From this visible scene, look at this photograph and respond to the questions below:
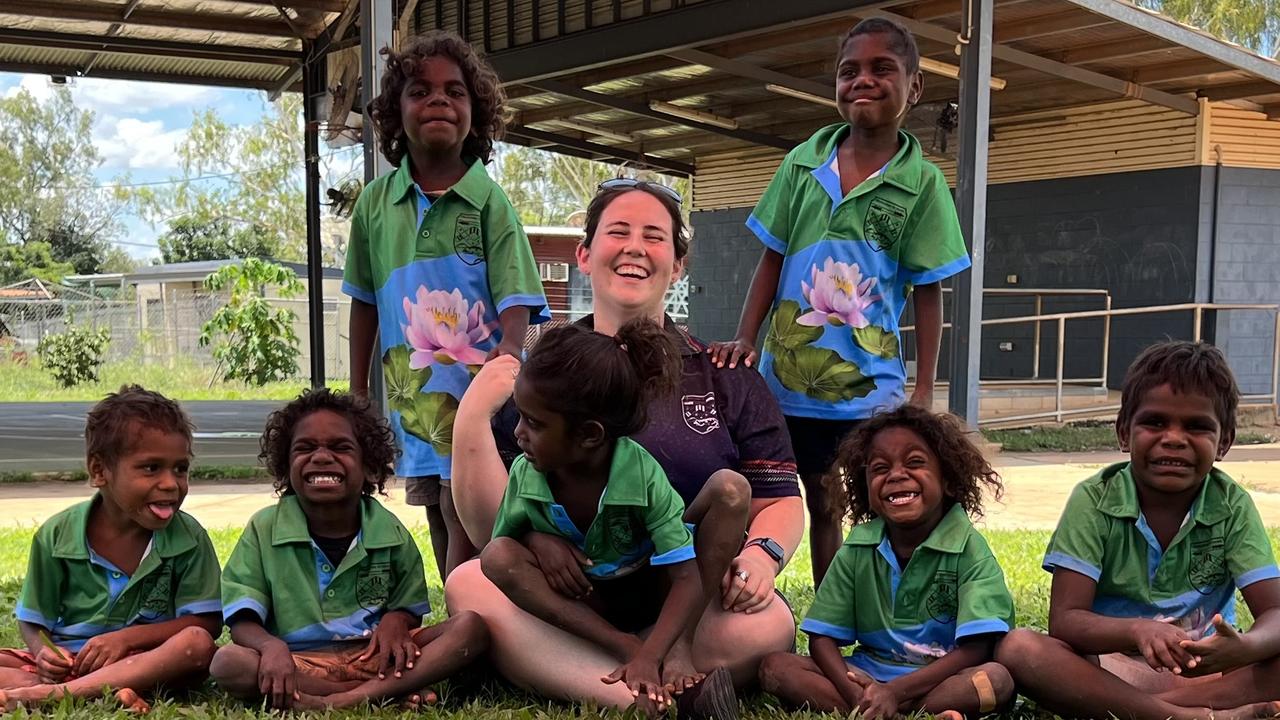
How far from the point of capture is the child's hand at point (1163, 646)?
250 centimetres

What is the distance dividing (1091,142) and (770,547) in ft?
38.9

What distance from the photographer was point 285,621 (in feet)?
9.65

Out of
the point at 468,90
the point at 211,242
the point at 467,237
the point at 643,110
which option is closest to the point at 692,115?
the point at 643,110

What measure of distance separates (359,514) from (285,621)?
0.34m

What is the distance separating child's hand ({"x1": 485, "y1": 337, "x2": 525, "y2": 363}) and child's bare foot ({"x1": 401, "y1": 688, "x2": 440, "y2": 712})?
920mm

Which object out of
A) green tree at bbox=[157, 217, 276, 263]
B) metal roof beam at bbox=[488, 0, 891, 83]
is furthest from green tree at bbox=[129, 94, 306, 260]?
metal roof beam at bbox=[488, 0, 891, 83]

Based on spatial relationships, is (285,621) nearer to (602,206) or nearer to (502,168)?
(602,206)

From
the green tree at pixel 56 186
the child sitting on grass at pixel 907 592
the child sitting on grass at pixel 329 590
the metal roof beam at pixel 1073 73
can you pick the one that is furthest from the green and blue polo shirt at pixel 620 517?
the green tree at pixel 56 186

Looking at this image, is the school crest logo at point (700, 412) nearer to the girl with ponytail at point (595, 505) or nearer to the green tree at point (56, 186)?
the girl with ponytail at point (595, 505)

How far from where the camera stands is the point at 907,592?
288cm

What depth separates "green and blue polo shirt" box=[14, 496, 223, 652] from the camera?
2941 millimetres

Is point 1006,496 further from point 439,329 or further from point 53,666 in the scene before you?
point 53,666

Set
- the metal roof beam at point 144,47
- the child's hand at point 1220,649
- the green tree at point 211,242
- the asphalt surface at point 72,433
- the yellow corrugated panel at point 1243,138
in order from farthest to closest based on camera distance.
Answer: the green tree at point 211,242 < the yellow corrugated panel at point 1243,138 < the metal roof beam at point 144,47 < the asphalt surface at point 72,433 < the child's hand at point 1220,649

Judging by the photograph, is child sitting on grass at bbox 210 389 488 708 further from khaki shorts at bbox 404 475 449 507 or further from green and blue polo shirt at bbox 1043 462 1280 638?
green and blue polo shirt at bbox 1043 462 1280 638
